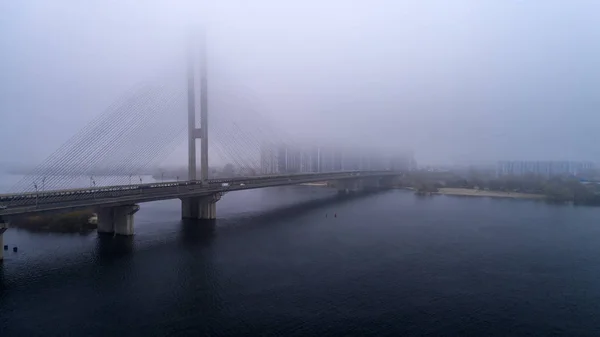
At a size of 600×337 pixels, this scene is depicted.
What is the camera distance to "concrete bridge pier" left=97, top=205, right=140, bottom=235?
11.5 metres

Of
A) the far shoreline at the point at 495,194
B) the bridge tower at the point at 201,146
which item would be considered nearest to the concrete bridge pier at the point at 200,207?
the bridge tower at the point at 201,146

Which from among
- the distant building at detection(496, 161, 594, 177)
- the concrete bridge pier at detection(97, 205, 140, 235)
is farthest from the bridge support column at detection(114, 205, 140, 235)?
the distant building at detection(496, 161, 594, 177)

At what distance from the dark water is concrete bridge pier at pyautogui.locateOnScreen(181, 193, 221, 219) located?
43.7 inches

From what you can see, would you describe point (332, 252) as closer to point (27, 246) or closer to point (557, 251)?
point (557, 251)

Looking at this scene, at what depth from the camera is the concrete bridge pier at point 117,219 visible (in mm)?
11531

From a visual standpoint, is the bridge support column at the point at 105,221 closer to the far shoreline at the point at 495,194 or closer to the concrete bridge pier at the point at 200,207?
the concrete bridge pier at the point at 200,207

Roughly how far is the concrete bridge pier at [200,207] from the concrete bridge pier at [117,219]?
362 centimetres

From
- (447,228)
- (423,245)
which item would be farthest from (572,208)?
(423,245)

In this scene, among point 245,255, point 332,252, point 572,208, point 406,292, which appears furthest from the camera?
point 572,208

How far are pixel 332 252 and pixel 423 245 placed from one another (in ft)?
9.62

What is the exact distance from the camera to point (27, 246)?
34.1 ft

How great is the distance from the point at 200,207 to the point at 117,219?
387 centimetres

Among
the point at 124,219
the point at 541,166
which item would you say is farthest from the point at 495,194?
the point at 541,166

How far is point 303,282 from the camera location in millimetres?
8117
